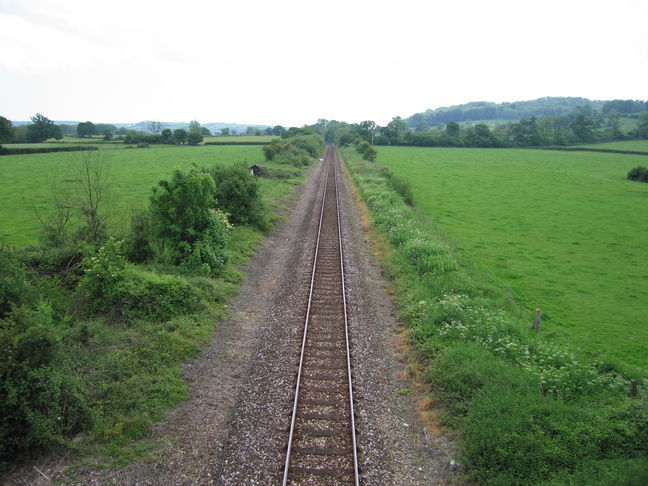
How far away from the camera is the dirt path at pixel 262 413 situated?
305 inches

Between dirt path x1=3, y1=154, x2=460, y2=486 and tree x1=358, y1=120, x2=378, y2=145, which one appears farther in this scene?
tree x1=358, y1=120, x2=378, y2=145

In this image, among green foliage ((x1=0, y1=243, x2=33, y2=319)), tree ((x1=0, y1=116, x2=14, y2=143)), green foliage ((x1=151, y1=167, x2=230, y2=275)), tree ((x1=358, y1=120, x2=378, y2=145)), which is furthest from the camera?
tree ((x1=358, y1=120, x2=378, y2=145))

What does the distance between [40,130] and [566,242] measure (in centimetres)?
12767

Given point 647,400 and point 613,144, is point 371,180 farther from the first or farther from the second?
point 613,144

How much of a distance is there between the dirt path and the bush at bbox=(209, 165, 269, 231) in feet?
31.9

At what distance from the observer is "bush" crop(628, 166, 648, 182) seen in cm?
5876

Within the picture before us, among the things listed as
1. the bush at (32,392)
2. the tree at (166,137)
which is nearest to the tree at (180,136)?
the tree at (166,137)

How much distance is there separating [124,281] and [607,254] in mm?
27405

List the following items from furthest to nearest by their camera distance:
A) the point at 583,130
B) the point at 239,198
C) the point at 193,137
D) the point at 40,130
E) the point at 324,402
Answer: the point at 583,130, the point at 193,137, the point at 40,130, the point at 239,198, the point at 324,402

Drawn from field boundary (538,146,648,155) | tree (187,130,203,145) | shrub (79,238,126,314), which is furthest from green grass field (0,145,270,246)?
field boundary (538,146,648,155)

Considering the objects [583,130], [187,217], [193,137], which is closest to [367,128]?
[193,137]

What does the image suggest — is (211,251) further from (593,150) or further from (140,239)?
(593,150)

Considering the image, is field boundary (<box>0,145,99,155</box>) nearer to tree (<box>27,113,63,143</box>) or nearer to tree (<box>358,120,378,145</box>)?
tree (<box>27,113,63,143</box>)

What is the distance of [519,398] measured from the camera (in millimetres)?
9352
